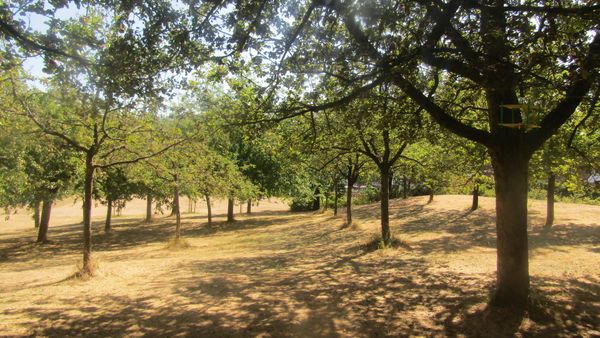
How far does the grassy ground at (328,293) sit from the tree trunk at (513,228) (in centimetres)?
32

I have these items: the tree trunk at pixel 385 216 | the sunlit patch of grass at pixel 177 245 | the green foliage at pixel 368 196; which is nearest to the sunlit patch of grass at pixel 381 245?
the tree trunk at pixel 385 216

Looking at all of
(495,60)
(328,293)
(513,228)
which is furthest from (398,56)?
(328,293)

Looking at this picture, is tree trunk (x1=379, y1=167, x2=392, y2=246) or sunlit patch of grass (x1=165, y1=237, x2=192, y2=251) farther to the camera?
sunlit patch of grass (x1=165, y1=237, x2=192, y2=251)

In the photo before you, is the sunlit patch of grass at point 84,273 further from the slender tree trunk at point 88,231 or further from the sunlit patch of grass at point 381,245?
the sunlit patch of grass at point 381,245

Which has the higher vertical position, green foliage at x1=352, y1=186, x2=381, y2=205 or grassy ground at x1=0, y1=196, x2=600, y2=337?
green foliage at x1=352, y1=186, x2=381, y2=205

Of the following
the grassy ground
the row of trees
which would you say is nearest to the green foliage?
the grassy ground

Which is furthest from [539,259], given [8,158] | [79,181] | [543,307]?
[79,181]

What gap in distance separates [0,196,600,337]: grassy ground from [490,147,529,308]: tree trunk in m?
0.32

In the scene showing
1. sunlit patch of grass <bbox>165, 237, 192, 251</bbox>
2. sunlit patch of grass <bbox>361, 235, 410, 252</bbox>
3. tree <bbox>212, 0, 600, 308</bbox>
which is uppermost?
tree <bbox>212, 0, 600, 308</bbox>

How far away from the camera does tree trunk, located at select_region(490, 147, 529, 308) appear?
605 centimetres

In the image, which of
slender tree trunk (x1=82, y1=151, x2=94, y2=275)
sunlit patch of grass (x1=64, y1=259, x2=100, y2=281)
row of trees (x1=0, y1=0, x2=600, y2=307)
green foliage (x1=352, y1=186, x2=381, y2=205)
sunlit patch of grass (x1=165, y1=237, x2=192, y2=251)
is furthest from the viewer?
green foliage (x1=352, y1=186, x2=381, y2=205)

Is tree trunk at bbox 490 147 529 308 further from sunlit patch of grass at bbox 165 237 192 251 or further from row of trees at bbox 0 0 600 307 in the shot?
sunlit patch of grass at bbox 165 237 192 251

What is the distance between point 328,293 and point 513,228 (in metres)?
3.50

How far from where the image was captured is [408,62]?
5746 millimetres
